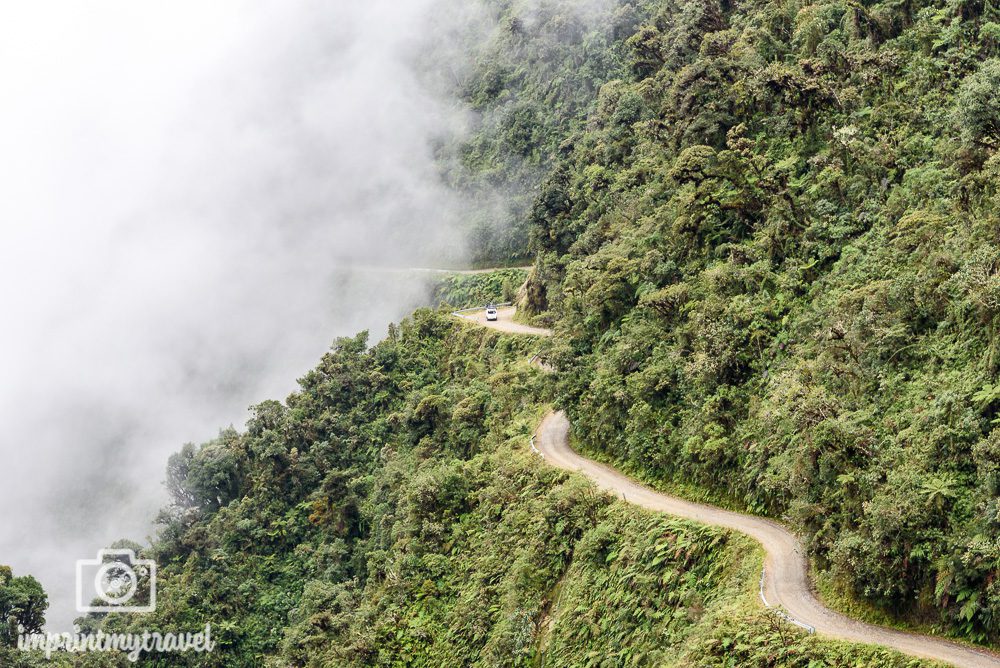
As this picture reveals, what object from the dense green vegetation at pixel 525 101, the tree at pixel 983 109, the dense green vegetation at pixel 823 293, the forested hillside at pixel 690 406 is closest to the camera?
the dense green vegetation at pixel 823 293

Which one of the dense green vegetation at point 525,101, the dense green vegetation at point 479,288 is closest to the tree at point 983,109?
the dense green vegetation at point 479,288

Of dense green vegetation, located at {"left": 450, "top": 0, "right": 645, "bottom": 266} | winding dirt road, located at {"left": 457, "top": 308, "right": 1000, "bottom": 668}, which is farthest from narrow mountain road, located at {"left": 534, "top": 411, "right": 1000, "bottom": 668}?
dense green vegetation, located at {"left": 450, "top": 0, "right": 645, "bottom": 266}

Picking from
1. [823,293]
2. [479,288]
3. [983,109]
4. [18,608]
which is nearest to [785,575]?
[823,293]

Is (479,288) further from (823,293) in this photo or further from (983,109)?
(983,109)

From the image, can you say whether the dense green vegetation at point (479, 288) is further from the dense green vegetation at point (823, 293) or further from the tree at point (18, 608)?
the tree at point (18, 608)

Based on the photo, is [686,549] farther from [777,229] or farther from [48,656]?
[48,656]

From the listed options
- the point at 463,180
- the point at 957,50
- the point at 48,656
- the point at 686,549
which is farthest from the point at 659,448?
the point at 463,180
